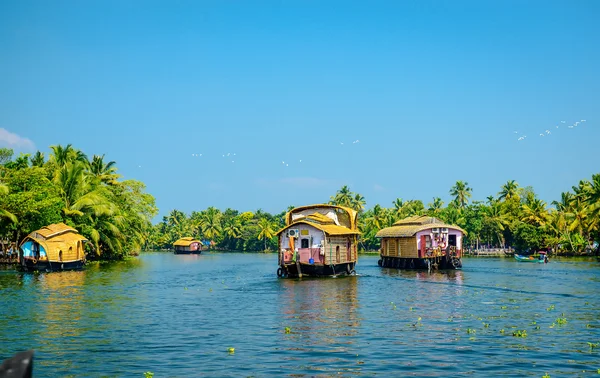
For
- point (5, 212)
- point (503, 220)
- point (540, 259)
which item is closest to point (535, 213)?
point (503, 220)

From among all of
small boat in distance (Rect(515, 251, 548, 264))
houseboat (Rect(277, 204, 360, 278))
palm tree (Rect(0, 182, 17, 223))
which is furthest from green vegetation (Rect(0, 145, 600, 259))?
houseboat (Rect(277, 204, 360, 278))

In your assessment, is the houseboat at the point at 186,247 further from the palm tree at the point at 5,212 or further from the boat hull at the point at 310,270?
the boat hull at the point at 310,270

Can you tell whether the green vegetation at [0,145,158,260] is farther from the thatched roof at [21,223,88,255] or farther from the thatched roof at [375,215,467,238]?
the thatched roof at [375,215,467,238]

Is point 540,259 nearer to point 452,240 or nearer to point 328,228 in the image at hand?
point 452,240

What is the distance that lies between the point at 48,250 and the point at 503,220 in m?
87.4

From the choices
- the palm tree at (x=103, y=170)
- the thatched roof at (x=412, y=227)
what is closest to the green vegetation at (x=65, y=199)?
the palm tree at (x=103, y=170)

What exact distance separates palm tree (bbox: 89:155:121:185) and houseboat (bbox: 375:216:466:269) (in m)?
41.0

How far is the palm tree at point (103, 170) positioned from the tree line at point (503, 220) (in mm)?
63847

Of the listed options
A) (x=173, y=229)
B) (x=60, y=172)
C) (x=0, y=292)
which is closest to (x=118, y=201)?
(x=60, y=172)

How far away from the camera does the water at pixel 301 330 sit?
59.0ft

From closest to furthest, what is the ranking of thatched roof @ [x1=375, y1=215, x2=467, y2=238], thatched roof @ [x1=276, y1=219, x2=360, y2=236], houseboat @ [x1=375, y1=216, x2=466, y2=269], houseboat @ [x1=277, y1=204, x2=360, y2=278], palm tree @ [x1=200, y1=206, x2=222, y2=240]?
thatched roof @ [x1=276, y1=219, x2=360, y2=236] < houseboat @ [x1=277, y1=204, x2=360, y2=278] < houseboat @ [x1=375, y1=216, x2=466, y2=269] < thatched roof @ [x1=375, y1=215, x2=467, y2=238] < palm tree @ [x1=200, y1=206, x2=222, y2=240]

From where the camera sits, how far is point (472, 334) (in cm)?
2316

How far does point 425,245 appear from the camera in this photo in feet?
217

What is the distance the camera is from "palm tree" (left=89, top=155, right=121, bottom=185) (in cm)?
8781
